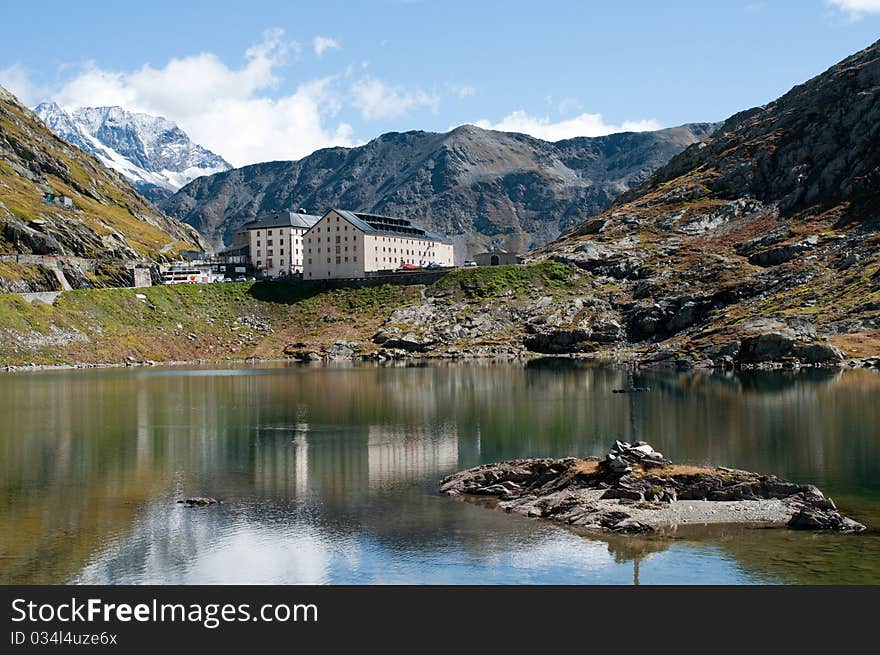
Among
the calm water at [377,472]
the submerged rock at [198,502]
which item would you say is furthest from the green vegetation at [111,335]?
the submerged rock at [198,502]

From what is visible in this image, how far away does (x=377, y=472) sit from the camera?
64000 millimetres

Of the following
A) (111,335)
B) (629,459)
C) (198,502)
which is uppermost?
(111,335)

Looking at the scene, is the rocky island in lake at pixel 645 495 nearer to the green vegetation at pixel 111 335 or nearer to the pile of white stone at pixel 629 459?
the pile of white stone at pixel 629 459

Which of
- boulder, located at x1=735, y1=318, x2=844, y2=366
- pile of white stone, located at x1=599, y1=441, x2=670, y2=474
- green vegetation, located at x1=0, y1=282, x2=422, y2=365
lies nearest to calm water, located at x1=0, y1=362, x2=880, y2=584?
pile of white stone, located at x1=599, y1=441, x2=670, y2=474

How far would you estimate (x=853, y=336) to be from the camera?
5856 inches

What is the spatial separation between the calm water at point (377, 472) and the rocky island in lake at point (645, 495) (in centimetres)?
189

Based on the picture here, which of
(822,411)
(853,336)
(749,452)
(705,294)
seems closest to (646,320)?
(705,294)

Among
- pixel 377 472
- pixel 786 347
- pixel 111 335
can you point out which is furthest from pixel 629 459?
pixel 111 335

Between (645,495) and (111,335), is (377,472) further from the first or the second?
(111,335)

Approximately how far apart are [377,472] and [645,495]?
67.4ft

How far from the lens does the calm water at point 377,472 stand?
42125mm

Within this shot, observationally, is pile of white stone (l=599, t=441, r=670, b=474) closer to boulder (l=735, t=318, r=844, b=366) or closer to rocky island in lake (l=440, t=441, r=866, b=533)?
rocky island in lake (l=440, t=441, r=866, b=533)
